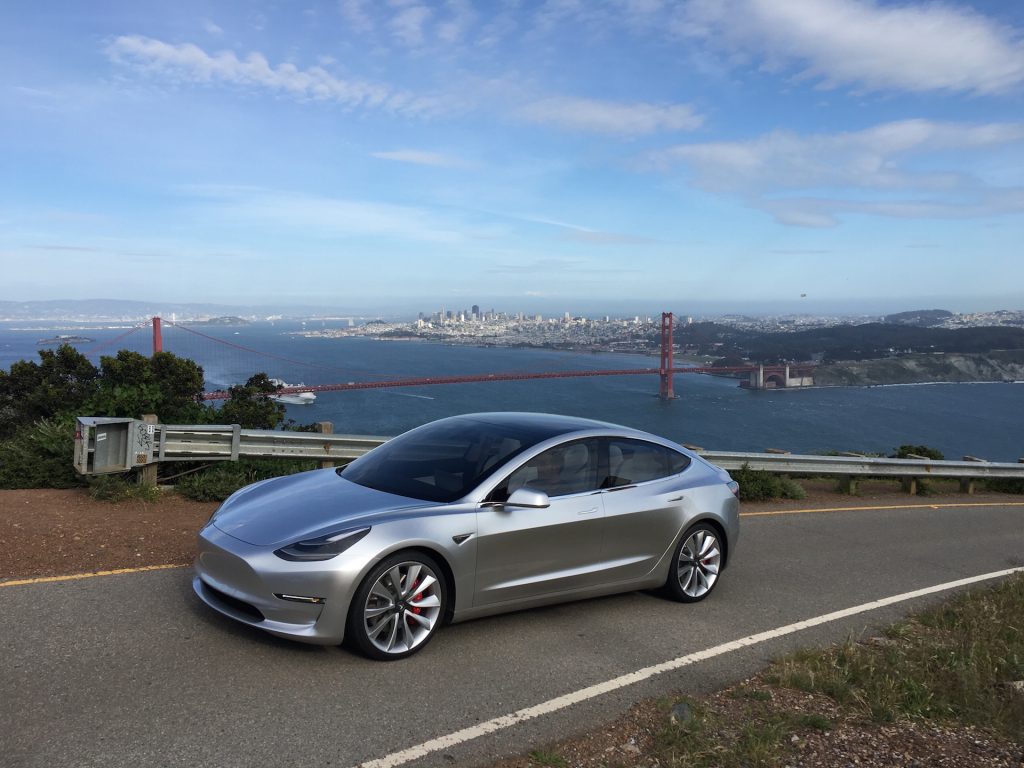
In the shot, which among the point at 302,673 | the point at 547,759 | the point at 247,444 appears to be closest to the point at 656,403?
the point at 247,444

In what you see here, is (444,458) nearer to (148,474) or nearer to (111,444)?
(111,444)

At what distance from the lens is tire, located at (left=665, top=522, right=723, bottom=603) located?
19.4ft

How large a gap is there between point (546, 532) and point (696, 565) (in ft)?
5.21

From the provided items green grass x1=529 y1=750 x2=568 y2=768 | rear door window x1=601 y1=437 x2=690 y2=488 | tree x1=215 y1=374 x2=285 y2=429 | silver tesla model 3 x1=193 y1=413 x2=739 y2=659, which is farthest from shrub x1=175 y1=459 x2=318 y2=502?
green grass x1=529 y1=750 x2=568 y2=768

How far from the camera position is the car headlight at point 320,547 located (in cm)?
423

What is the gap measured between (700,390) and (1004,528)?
237 feet

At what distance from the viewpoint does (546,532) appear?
16.5ft

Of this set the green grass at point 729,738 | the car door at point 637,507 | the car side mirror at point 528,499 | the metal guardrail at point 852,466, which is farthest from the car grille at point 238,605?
the metal guardrail at point 852,466

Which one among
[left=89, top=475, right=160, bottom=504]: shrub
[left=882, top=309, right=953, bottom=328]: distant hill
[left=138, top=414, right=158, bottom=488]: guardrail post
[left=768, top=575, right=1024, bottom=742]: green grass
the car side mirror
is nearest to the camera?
[left=768, top=575, right=1024, bottom=742]: green grass

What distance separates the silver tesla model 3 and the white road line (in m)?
0.77

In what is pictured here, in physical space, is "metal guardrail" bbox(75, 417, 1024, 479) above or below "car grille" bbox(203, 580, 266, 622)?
above

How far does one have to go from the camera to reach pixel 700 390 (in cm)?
8212

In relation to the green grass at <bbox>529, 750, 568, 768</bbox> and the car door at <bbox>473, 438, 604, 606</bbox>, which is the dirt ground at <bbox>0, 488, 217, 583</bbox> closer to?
the car door at <bbox>473, 438, 604, 606</bbox>

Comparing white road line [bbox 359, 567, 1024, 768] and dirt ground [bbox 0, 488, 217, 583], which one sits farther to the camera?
dirt ground [bbox 0, 488, 217, 583]
